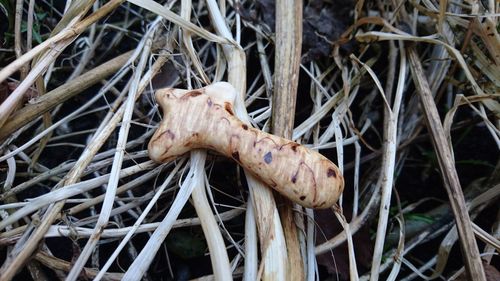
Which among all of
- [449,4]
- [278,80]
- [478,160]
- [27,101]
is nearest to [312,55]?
A: [278,80]

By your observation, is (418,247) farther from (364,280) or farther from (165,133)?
(165,133)

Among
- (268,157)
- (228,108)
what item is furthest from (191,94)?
(268,157)

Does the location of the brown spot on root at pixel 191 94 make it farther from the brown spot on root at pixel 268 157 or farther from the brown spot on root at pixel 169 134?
the brown spot on root at pixel 268 157

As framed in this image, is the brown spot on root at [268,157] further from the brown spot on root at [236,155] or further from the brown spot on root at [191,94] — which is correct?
the brown spot on root at [191,94]

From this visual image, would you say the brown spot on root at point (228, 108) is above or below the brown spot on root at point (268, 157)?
above

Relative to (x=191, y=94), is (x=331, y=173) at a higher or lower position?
lower

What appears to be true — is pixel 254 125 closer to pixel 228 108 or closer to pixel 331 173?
pixel 228 108

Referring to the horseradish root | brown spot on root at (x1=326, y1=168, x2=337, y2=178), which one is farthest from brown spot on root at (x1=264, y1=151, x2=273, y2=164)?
brown spot on root at (x1=326, y1=168, x2=337, y2=178)

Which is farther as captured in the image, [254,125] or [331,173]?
[254,125]

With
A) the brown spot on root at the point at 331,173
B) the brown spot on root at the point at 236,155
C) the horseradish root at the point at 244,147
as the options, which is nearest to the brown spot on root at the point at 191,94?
the horseradish root at the point at 244,147
